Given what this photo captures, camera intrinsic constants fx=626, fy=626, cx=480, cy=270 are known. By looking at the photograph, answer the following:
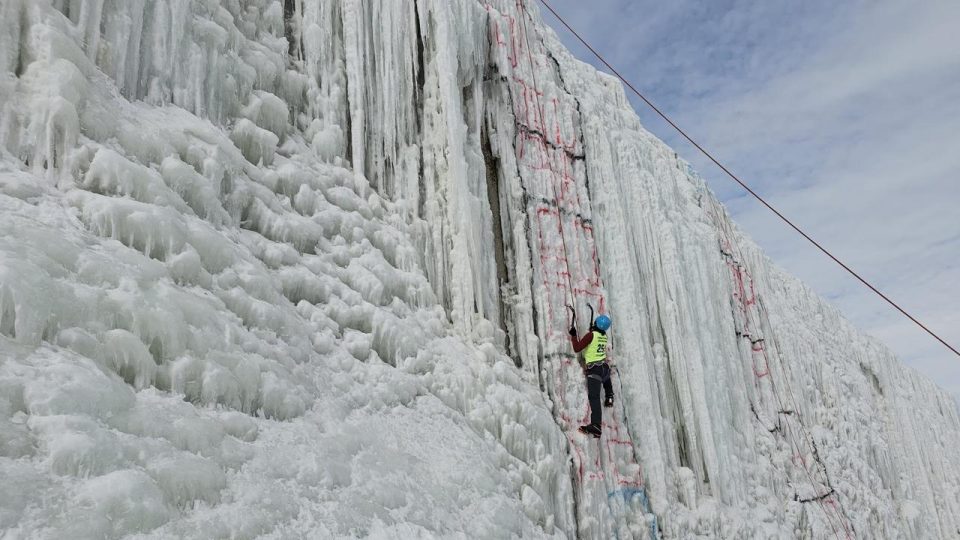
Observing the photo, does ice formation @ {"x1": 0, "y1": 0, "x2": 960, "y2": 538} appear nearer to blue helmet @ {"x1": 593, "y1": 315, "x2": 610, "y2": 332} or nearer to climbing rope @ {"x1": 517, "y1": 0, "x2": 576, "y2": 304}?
climbing rope @ {"x1": 517, "y1": 0, "x2": 576, "y2": 304}

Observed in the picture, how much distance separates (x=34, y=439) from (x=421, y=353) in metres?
2.89

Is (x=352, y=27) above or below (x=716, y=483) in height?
above

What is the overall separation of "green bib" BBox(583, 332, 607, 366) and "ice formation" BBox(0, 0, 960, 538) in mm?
218

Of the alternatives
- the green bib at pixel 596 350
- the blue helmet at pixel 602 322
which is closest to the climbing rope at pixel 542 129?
the blue helmet at pixel 602 322

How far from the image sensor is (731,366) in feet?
32.2

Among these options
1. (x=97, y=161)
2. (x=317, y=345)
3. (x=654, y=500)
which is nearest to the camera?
(x=97, y=161)

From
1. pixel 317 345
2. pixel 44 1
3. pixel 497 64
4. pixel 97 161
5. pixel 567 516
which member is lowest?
pixel 567 516

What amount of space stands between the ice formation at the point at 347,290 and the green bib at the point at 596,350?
0.22m

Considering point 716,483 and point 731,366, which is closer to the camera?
point 716,483

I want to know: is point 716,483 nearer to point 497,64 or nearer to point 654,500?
point 654,500

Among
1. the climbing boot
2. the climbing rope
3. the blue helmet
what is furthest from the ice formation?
the blue helmet

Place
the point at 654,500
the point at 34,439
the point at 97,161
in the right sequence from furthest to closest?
the point at 654,500, the point at 97,161, the point at 34,439

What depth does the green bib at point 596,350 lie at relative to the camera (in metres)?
6.64

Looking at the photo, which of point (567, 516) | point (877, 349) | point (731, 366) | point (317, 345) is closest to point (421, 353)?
point (317, 345)
